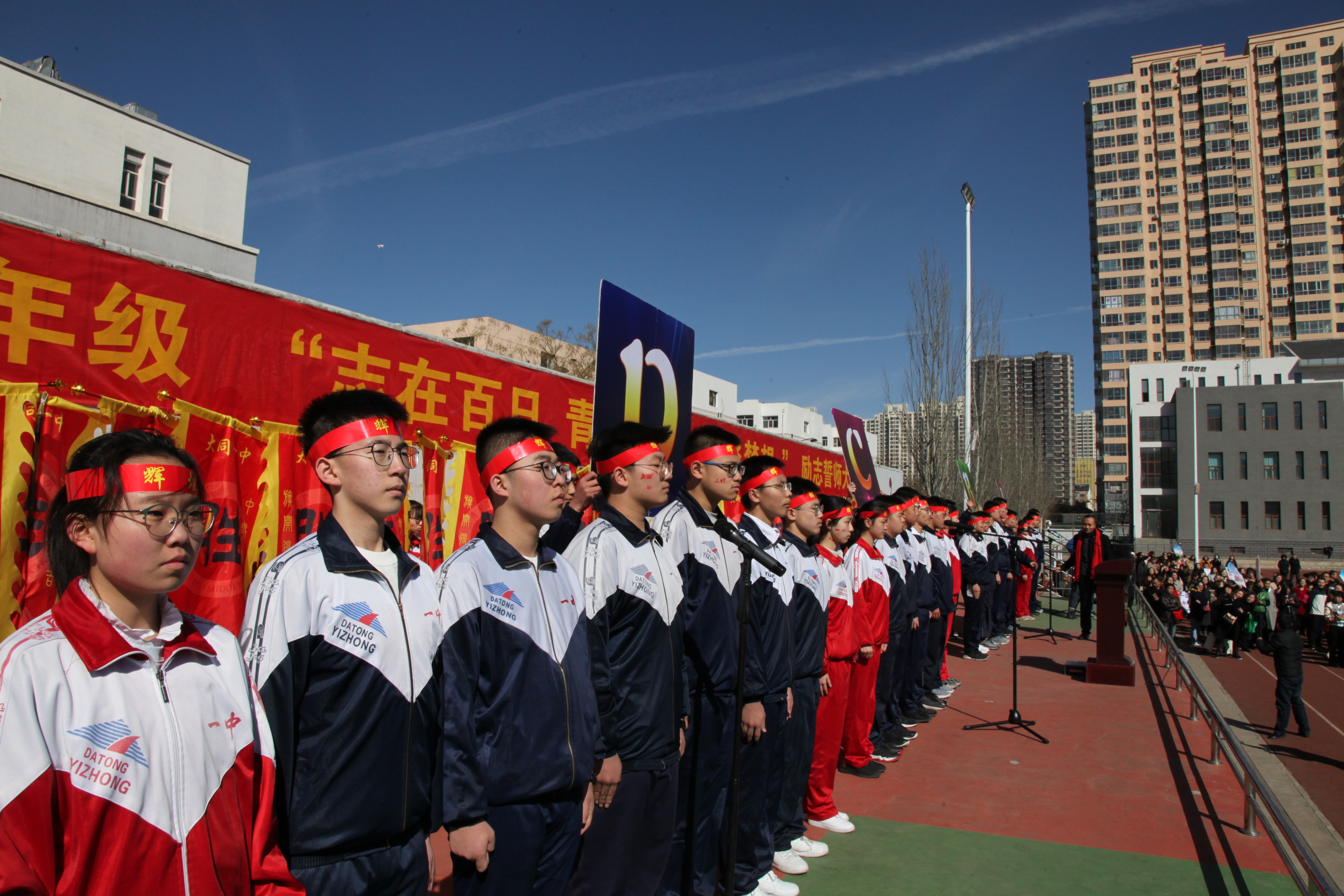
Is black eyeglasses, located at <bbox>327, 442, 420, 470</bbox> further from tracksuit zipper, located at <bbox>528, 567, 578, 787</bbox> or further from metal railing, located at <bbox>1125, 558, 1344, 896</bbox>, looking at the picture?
metal railing, located at <bbox>1125, 558, 1344, 896</bbox>

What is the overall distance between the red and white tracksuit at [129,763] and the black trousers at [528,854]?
0.73 m

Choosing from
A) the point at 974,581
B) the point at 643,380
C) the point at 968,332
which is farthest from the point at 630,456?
the point at 968,332

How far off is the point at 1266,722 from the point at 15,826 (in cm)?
1299

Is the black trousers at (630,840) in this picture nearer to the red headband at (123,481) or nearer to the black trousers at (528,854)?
the black trousers at (528,854)

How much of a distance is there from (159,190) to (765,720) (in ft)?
89.1

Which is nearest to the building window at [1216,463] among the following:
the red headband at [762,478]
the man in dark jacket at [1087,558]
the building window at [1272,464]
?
the building window at [1272,464]

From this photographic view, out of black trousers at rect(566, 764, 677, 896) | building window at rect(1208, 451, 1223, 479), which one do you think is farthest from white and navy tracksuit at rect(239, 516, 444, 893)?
building window at rect(1208, 451, 1223, 479)

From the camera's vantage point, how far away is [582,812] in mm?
2547

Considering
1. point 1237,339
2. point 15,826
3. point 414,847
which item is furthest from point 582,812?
point 1237,339

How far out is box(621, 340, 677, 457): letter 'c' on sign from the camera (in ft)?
13.9

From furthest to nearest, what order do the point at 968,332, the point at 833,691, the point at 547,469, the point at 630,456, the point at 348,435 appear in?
the point at 968,332, the point at 833,691, the point at 630,456, the point at 547,469, the point at 348,435

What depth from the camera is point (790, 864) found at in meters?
4.20

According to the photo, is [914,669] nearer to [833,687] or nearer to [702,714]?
[833,687]

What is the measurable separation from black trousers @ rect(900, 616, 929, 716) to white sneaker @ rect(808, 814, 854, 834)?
2534mm
